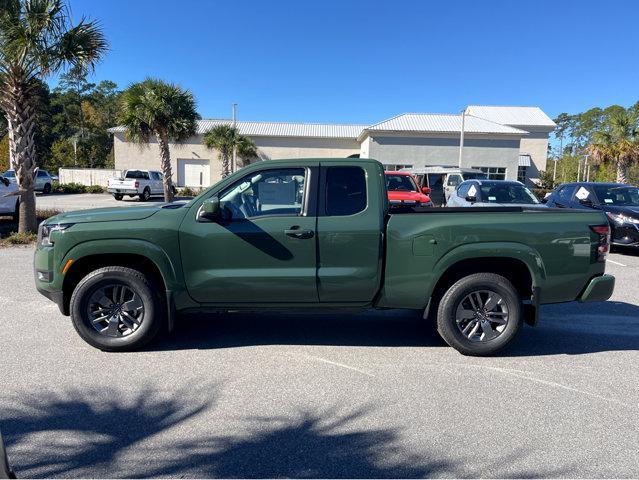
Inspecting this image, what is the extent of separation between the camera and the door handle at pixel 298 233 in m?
4.51

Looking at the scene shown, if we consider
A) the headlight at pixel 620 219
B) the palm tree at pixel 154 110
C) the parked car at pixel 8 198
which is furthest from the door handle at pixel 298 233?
the palm tree at pixel 154 110

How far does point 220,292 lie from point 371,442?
6.99ft

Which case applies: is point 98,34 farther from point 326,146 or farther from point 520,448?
point 326,146

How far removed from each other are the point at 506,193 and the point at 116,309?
993 cm

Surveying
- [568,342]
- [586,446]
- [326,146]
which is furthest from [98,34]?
[326,146]

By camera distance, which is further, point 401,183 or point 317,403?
point 401,183

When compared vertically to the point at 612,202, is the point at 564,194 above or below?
above

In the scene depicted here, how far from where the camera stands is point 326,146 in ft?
145

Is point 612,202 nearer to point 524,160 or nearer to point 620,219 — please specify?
point 620,219

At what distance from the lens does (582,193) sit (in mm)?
12156

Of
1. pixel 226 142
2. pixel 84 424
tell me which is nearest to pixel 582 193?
pixel 84 424

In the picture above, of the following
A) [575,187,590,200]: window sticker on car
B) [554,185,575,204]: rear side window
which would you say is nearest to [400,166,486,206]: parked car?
[554,185,575,204]: rear side window

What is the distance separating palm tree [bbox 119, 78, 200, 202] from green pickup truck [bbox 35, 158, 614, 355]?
59.0 feet

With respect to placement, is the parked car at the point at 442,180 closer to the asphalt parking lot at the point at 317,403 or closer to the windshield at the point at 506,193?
the windshield at the point at 506,193
